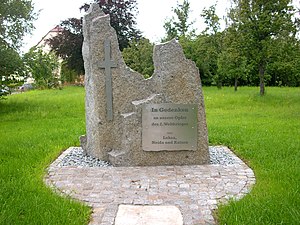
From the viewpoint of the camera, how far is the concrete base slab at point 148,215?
4066 millimetres

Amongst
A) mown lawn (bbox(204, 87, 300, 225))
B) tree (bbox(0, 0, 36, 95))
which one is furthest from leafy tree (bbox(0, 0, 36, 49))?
mown lawn (bbox(204, 87, 300, 225))

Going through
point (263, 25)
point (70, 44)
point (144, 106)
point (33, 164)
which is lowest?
point (33, 164)

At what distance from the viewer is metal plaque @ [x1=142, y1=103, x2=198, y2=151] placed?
663 cm

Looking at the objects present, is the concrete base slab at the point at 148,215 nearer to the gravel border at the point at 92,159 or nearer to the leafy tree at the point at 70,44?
the gravel border at the point at 92,159

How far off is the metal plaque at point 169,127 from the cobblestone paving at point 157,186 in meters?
0.43

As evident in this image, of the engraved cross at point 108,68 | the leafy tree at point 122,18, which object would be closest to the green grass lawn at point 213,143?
the engraved cross at point 108,68

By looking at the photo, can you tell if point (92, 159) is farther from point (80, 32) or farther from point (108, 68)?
point (80, 32)

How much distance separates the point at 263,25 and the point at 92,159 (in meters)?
13.9

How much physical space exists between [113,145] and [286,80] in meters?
29.8

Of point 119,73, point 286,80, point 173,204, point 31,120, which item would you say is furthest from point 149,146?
point 286,80

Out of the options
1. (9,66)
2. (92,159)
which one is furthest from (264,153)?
(9,66)

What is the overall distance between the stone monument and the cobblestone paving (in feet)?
1.10

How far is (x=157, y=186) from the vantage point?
5.38 metres

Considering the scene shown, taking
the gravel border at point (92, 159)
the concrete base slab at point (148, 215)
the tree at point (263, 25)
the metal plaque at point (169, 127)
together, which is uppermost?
the tree at point (263, 25)
